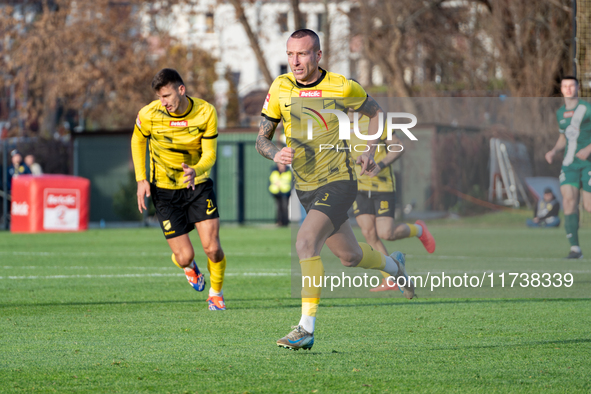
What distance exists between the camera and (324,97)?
6.02 metres

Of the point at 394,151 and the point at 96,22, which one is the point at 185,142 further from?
the point at 96,22

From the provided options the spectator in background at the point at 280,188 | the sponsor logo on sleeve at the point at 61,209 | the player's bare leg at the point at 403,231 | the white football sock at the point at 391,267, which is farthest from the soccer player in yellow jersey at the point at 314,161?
the spectator in background at the point at 280,188

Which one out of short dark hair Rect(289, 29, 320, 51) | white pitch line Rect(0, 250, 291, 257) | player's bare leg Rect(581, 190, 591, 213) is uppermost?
short dark hair Rect(289, 29, 320, 51)

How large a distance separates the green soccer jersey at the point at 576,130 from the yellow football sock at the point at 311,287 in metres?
5.44

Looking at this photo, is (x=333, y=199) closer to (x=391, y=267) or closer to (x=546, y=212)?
(x=391, y=267)

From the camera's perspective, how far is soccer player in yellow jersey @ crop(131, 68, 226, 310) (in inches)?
306

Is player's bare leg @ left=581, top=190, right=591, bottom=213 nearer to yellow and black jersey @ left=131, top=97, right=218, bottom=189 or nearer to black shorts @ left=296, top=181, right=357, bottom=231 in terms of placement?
yellow and black jersey @ left=131, top=97, right=218, bottom=189

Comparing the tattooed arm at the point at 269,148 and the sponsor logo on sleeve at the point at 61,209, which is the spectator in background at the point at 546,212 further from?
the sponsor logo on sleeve at the point at 61,209

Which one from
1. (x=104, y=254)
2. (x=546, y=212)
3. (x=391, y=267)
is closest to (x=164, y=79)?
(x=391, y=267)

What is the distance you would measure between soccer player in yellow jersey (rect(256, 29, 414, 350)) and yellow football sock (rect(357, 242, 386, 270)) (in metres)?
0.29

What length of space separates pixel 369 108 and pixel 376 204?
2496 mm

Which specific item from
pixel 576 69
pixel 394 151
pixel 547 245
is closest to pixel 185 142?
pixel 394 151

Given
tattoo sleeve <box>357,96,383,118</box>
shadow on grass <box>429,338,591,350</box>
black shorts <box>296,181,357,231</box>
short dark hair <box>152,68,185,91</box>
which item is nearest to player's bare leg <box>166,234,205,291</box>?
short dark hair <box>152,68,185,91</box>

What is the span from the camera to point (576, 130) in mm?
10133
